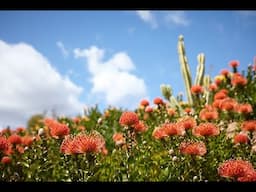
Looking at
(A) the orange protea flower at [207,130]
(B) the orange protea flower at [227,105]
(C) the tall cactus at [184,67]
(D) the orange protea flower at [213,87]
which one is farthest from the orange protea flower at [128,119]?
(C) the tall cactus at [184,67]

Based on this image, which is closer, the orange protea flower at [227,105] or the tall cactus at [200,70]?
the orange protea flower at [227,105]

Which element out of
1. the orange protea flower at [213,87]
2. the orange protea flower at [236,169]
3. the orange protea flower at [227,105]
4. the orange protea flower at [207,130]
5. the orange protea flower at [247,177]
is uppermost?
the orange protea flower at [213,87]

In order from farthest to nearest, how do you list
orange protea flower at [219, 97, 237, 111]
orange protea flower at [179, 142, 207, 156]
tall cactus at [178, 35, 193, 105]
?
tall cactus at [178, 35, 193, 105] < orange protea flower at [219, 97, 237, 111] < orange protea flower at [179, 142, 207, 156]

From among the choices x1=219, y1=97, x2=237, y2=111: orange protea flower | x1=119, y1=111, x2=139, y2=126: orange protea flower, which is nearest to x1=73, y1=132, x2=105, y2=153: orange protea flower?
x1=119, y1=111, x2=139, y2=126: orange protea flower

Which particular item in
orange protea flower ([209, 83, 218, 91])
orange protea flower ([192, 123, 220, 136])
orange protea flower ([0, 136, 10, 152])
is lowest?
orange protea flower ([0, 136, 10, 152])

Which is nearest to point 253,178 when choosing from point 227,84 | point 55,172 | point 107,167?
point 107,167

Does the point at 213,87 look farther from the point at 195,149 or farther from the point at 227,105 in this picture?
the point at 195,149

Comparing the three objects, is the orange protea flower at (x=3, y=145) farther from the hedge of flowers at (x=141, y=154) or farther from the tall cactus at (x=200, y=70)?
the tall cactus at (x=200, y=70)

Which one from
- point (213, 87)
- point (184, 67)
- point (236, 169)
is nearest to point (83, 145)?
point (236, 169)

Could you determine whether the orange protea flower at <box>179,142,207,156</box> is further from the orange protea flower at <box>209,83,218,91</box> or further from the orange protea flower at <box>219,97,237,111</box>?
the orange protea flower at <box>209,83,218,91</box>

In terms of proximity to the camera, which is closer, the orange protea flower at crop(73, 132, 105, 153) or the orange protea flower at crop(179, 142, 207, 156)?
the orange protea flower at crop(73, 132, 105, 153)

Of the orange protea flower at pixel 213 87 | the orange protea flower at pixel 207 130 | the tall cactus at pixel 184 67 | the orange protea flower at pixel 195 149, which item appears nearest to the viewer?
the orange protea flower at pixel 195 149
